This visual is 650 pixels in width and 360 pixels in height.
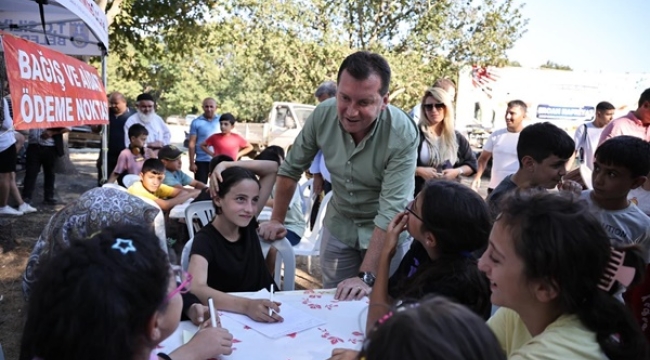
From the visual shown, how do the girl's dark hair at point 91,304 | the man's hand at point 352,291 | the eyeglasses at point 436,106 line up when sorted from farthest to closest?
1. the eyeglasses at point 436,106
2. the man's hand at point 352,291
3. the girl's dark hair at point 91,304

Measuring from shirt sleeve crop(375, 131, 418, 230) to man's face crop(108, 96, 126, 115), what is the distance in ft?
19.6

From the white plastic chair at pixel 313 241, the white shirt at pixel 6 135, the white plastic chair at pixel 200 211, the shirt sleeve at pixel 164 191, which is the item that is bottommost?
the white plastic chair at pixel 313 241

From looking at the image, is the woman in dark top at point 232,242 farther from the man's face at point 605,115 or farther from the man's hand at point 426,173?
the man's face at point 605,115

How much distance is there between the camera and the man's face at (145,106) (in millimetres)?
6980

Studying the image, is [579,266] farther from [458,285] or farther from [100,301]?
[100,301]

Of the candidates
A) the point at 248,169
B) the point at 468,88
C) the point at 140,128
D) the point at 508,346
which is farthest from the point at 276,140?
the point at 508,346

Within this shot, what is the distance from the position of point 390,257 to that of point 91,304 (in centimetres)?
122

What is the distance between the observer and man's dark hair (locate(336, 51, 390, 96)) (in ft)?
7.75

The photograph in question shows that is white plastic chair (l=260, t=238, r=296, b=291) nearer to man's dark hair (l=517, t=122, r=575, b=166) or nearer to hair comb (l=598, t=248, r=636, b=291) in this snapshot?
man's dark hair (l=517, t=122, r=575, b=166)

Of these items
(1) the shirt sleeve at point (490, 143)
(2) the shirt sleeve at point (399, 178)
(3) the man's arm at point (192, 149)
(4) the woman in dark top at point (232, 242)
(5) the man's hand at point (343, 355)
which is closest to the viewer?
(5) the man's hand at point (343, 355)

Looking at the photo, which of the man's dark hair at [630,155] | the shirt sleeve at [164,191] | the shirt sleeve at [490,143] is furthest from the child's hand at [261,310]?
the shirt sleeve at [490,143]

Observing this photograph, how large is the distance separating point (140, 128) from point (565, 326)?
19.4 ft

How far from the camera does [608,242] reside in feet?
4.40

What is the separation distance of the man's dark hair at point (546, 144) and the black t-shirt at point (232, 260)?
1.55m
